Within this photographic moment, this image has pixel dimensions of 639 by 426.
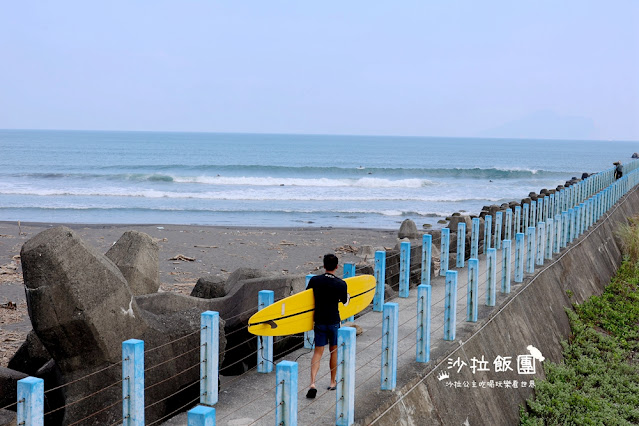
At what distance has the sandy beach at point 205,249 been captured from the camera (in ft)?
45.0

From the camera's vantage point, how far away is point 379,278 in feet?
29.5

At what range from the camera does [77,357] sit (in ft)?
19.7

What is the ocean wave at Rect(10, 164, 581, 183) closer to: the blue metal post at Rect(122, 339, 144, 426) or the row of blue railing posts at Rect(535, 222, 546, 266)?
the row of blue railing posts at Rect(535, 222, 546, 266)

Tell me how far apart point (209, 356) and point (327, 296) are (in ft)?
3.55

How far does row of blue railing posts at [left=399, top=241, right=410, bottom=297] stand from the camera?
964 centimetres

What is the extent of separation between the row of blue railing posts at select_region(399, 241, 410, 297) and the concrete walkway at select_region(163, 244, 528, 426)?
2.62 feet

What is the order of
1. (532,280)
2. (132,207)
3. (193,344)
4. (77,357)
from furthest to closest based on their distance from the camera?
(132,207)
(532,280)
(193,344)
(77,357)

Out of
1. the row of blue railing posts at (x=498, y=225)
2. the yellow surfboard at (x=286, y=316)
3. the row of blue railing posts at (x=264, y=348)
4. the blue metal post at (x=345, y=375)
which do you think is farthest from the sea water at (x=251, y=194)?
the blue metal post at (x=345, y=375)

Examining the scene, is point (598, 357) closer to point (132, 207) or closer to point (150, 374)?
point (150, 374)

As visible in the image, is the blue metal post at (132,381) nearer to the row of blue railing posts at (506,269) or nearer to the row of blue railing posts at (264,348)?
the row of blue railing posts at (264,348)

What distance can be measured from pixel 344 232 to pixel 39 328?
2026 cm

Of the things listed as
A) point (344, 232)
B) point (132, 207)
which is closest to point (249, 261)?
point (344, 232)

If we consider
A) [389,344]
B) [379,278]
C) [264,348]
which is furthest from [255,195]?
[389,344]

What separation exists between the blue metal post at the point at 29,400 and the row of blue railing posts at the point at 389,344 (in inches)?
109
